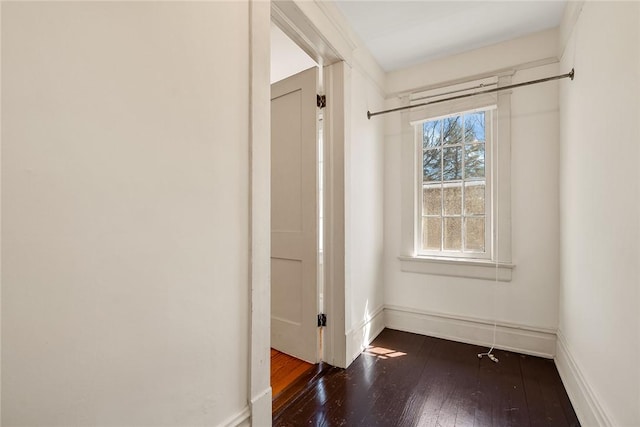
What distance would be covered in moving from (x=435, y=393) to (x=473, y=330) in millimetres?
927

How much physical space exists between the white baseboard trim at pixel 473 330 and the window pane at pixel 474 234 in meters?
0.61

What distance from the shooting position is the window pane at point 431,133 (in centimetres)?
275

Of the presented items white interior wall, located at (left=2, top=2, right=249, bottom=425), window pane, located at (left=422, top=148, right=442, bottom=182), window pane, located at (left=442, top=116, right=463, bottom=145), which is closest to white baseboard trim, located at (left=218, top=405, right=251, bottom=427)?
white interior wall, located at (left=2, top=2, right=249, bottom=425)

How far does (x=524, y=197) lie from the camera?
236 cm

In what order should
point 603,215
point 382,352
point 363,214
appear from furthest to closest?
1. point 363,214
2. point 382,352
3. point 603,215

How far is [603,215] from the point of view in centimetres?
138

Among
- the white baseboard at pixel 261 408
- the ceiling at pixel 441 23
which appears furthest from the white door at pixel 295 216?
the white baseboard at pixel 261 408

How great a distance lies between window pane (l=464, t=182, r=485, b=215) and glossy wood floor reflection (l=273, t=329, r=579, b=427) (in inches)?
44.7

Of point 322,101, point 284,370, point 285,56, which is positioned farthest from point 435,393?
point 285,56

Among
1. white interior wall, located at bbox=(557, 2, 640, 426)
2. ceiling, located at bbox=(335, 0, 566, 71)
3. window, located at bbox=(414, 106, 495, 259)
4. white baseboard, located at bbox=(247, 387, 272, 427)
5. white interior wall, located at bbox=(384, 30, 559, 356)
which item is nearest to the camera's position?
white interior wall, located at bbox=(557, 2, 640, 426)

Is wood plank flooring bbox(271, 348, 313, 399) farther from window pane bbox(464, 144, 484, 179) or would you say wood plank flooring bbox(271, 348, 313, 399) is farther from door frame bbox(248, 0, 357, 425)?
window pane bbox(464, 144, 484, 179)

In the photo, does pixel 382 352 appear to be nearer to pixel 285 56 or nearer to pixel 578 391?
pixel 578 391

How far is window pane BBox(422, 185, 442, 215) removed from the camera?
8.99 feet

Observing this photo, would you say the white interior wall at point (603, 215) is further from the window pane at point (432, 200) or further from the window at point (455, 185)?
the window pane at point (432, 200)
